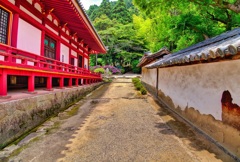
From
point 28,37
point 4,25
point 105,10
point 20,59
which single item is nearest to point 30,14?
point 28,37

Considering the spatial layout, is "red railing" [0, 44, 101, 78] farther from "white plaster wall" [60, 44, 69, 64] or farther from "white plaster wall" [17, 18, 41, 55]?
"white plaster wall" [60, 44, 69, 64]

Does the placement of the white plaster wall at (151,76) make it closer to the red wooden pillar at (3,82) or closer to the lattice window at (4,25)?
the lattice window at (4,25)

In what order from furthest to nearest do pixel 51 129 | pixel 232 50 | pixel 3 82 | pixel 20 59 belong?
pixel 20 59
pixel 51 129
pixel 3 82
pixel 232 50

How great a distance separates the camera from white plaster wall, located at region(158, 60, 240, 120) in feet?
12.3

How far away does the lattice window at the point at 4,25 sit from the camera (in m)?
5.53

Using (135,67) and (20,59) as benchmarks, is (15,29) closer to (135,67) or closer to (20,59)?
(20,59)

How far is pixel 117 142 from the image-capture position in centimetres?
434

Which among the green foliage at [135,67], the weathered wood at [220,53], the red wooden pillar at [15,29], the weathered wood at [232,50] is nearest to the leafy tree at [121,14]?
the green foliage at [135,67]

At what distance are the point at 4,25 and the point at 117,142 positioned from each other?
18.1 ft

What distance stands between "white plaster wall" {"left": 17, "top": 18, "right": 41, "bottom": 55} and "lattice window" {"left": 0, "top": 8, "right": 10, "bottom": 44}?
55cm

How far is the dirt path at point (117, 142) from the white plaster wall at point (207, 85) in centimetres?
90

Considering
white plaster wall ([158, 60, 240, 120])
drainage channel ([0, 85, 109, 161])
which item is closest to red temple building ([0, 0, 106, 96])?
drainage channel ([0, 85, 109, 161])

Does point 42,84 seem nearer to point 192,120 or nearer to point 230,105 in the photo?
point 192,120

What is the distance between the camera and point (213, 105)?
4.45 metres
